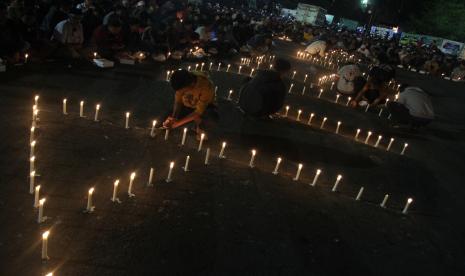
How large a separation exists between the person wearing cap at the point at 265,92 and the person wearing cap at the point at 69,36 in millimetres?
4800

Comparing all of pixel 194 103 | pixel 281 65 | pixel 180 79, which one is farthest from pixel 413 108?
pixel 180 79

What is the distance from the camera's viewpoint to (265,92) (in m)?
8.41

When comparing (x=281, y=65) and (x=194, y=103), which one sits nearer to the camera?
(x=194, y=103)

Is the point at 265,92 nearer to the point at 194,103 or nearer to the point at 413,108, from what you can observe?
the point at 194,103

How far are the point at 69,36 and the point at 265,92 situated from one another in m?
5.44

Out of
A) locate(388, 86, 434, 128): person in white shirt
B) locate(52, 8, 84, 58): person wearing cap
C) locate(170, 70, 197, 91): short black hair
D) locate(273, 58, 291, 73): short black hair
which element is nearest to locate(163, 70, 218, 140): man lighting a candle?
locate(170, 70, 197, 91): short black hair

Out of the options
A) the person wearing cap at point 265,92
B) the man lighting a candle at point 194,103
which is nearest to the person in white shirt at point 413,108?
the person wearing cap at point 265,92

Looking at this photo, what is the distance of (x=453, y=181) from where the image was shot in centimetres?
814

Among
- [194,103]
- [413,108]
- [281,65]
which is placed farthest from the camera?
[413,108]

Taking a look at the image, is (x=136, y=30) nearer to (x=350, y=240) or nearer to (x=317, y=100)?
(x=317, y=100)

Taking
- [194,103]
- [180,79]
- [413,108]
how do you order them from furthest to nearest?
[413,108], [194,103], [180,79]

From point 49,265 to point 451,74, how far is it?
2986cm

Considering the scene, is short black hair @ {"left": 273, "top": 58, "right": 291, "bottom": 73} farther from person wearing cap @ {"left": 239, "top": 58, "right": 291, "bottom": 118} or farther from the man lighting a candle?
the man lighting a candle

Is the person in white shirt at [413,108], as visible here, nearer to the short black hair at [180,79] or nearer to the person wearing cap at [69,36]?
the short black hair at [180,79]
